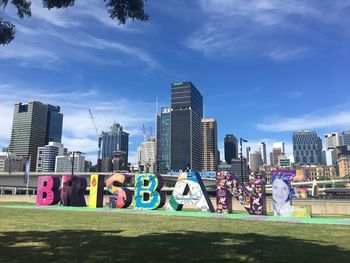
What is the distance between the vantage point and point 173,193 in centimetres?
3628

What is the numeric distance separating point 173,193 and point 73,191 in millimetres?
13036

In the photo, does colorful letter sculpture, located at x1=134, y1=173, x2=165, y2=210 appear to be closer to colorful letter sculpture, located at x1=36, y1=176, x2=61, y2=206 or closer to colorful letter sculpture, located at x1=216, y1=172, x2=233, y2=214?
colorful letter sculpture, located at x1=216, y1=172, x2=233, y2=214

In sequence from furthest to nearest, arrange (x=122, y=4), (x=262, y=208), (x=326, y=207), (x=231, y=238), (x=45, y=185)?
(x=45, y=185)
(x=326, y=207)
(x=262, y=208)
(x=231, y=238)
(x=122, y=4)

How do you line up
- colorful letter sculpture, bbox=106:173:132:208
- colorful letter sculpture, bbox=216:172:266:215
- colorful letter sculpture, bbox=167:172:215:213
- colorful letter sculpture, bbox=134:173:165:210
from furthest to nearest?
colorful letter sculpture, bbox=106:173:132:208 < colorful letter sculpture, bbox=134:173:165:210 < colorful letter sculpture, bbox=167:172:215:213 < colorful letter sculpture, bbox=216:172:266:215

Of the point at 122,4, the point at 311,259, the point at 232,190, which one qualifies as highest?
the point at 122,4

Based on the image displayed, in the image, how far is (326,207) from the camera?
36531 millimetres

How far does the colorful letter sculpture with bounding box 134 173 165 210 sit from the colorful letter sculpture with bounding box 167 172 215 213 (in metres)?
1.68

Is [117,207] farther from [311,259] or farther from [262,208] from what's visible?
[311,259]

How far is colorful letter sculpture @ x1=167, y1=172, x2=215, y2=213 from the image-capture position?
34844 mm

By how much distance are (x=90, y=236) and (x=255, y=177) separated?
20063 mm

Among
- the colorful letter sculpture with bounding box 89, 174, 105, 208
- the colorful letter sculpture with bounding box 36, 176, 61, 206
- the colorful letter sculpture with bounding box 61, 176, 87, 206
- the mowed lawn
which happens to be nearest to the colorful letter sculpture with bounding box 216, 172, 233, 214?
the colorful letter sculpture with bounding box 89, 174, 105, 208

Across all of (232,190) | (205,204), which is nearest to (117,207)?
(205,204)

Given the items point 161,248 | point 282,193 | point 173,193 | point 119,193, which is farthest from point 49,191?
Answer: point 161,248

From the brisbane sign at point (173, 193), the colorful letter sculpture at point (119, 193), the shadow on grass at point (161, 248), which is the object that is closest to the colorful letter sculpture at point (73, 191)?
the brisbane sign at point (173, 193)
